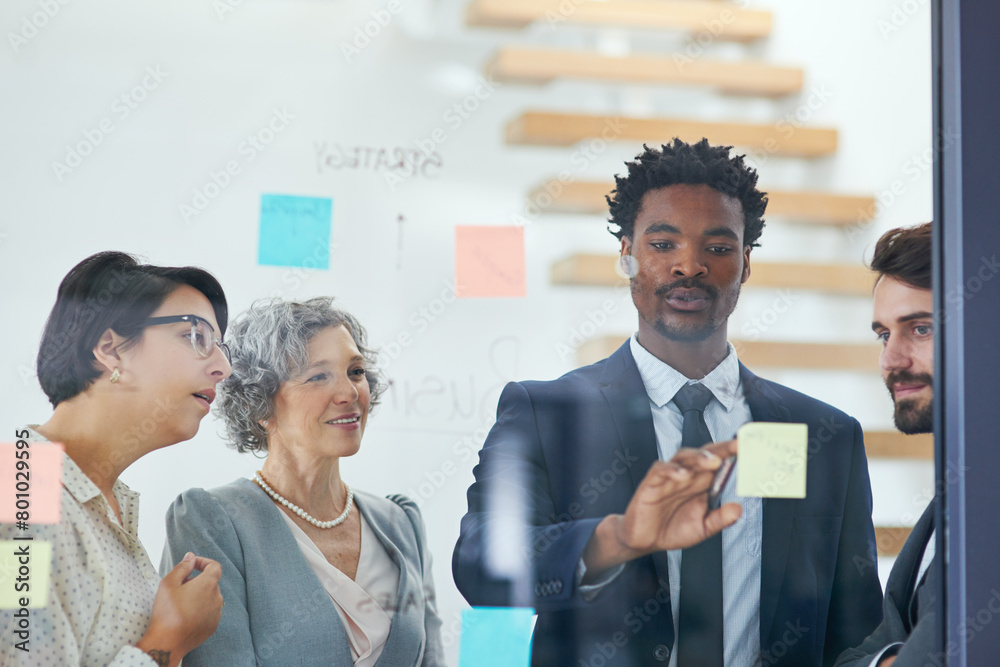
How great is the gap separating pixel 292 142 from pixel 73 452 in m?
0.48

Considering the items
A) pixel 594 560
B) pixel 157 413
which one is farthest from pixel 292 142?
pixel 594 560

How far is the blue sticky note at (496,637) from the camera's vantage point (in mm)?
1225

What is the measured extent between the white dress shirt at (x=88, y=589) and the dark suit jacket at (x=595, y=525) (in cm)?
42

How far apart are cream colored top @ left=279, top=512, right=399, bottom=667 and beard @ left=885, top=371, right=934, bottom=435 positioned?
2.57 ft

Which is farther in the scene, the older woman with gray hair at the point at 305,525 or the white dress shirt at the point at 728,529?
the white dress shirt at the point at 728,529

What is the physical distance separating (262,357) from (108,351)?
19 centimetres

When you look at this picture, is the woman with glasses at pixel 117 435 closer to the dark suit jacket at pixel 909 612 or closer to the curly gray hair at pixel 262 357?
the curly gray hair at pixel 262 357

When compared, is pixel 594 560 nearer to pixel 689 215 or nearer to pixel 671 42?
pixel 689 215

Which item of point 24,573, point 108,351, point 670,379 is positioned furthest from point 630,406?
point 24,573

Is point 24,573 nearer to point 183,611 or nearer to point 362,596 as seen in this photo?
point 183,611

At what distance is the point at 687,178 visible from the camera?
51.5 inches

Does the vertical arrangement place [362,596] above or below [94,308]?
below

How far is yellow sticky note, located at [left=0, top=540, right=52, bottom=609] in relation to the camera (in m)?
1.06

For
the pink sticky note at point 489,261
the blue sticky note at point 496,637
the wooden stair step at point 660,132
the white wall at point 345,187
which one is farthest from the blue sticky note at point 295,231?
the blue sticky note at point 496,637
